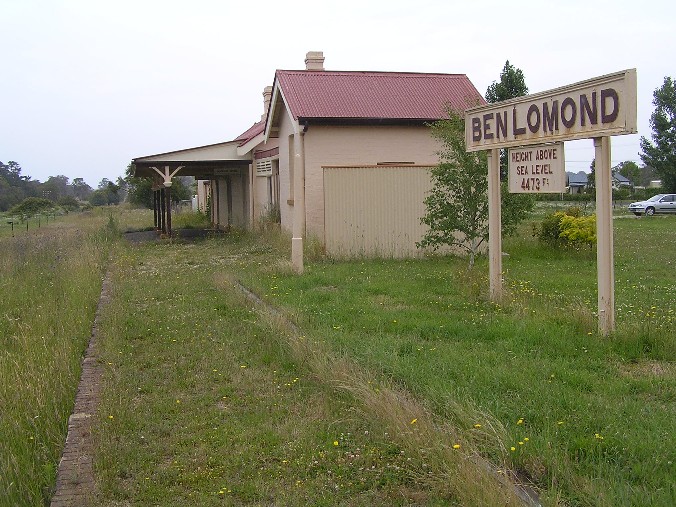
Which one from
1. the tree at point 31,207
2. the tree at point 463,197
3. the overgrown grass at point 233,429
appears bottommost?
the overgrown grass at point 233,429

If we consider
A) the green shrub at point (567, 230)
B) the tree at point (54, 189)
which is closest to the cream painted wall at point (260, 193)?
the green shrub at point (567, 230)

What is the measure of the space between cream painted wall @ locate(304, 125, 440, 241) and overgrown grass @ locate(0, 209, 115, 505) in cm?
551

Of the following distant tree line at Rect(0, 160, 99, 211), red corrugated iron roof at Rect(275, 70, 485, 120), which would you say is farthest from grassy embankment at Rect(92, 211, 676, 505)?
distant tree line at Rect(0, 160, 99, 211)

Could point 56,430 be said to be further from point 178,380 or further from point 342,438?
point 342,438

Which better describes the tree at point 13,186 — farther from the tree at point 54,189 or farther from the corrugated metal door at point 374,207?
the corrugated metal door at point 374,207

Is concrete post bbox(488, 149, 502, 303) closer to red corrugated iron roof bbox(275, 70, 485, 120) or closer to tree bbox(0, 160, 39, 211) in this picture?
red corrugated iron roof bbox(275, 70, 485, 120)

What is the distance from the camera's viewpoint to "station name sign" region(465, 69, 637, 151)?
7109mm

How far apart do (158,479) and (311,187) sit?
13.9m

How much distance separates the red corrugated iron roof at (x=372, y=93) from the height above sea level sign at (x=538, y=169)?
28.7 ft

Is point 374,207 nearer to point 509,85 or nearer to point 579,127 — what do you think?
point 579,127

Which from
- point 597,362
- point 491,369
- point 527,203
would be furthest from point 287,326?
point 527,203

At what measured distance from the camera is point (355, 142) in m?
18.4

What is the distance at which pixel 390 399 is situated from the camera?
5.29 m

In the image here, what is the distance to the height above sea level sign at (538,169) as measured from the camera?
27.6 feet
